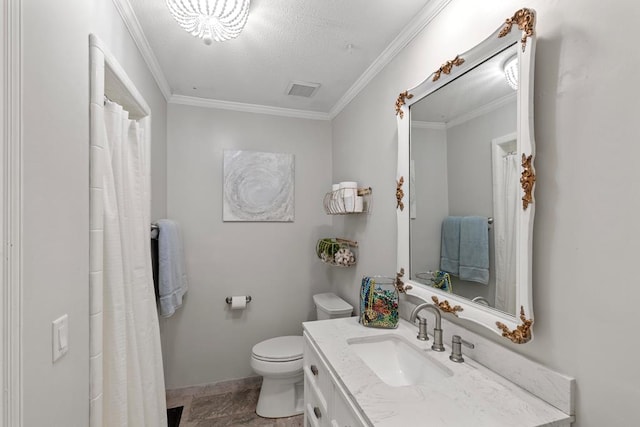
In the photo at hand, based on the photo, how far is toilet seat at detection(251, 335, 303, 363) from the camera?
2098mm

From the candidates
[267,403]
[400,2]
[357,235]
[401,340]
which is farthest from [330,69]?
[267,403]

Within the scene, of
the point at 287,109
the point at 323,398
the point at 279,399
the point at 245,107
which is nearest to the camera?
the point at 323,398

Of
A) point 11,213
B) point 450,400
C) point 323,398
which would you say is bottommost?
point 323,398

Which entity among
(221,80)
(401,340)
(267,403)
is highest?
(221,80)

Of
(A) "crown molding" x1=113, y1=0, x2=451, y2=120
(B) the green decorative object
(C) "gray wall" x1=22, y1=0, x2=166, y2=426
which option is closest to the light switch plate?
(C) "gray wall" x1=22, y1=0, x2=166, y2=426

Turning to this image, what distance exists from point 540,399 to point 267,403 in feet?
5.90

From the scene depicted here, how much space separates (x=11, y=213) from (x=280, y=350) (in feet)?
6.15

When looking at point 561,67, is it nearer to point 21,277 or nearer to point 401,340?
point 401,340

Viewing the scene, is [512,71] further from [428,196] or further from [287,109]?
[287,109]

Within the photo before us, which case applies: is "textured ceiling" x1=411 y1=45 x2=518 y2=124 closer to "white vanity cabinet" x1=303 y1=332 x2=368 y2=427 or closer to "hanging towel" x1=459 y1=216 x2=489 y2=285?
"hanging towel" x1=459 y1=216 x2=489 y2=285

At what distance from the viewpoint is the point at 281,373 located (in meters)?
2.06

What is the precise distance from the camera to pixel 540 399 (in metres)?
0.93

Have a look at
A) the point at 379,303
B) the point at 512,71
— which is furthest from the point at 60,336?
the point at 512,71

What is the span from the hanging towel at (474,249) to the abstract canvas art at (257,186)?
1.66 m
